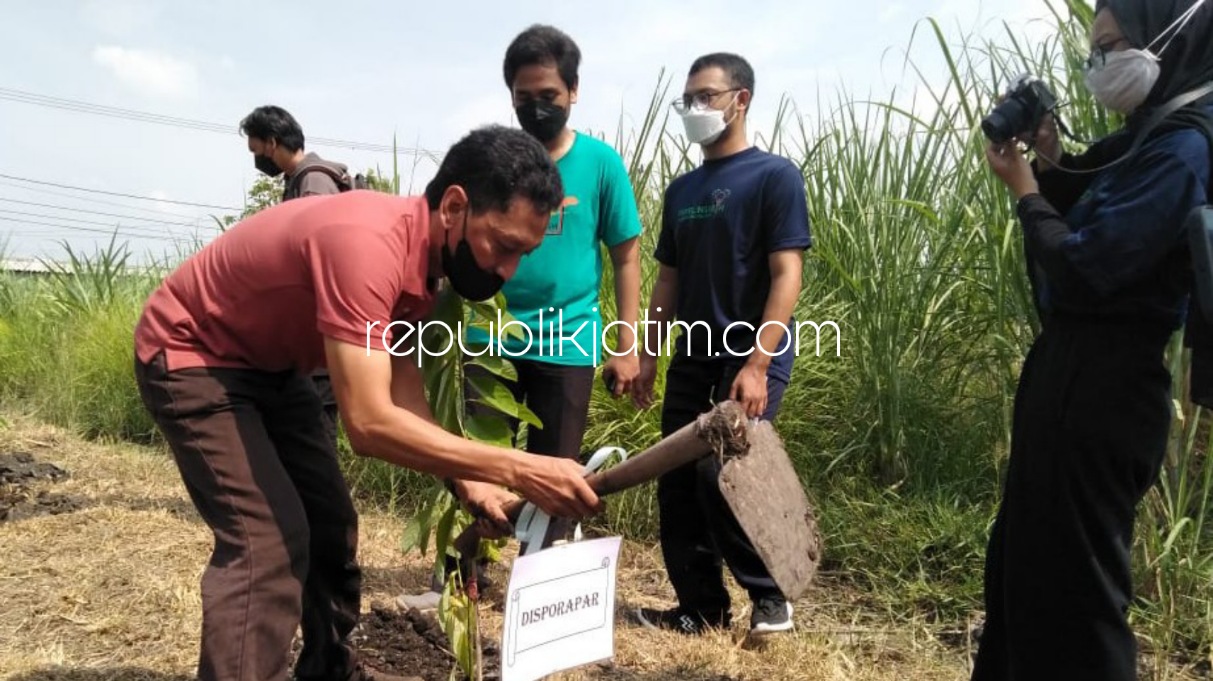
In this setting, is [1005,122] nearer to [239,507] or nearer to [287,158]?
[239,507]

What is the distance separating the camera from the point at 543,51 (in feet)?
9.50

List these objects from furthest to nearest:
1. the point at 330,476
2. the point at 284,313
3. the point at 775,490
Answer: the point at 330,476 < the point at 284,313 < the point at 775,490

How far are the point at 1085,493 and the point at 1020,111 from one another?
823 mm

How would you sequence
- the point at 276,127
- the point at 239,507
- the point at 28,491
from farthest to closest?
1. the point at 28,491
2. the point at 276,127
3. the point at 239,507

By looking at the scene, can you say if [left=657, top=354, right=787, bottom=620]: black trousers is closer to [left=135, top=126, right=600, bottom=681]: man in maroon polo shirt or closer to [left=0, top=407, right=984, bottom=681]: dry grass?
[left=0, top=407, right=984, bottom=681]: dry grass

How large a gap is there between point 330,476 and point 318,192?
5.45 ft

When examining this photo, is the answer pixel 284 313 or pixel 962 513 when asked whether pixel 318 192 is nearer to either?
pixel 284 313

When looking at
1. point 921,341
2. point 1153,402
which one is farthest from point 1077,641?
point 921,341

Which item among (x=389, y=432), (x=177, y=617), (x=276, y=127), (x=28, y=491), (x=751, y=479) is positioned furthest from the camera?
(x=28, y=491)

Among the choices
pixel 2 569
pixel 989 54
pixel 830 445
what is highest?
pixel 989 54

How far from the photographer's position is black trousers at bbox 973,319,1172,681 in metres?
1.79

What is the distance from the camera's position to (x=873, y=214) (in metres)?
4.13

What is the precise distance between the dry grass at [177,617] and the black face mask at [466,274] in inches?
46.2

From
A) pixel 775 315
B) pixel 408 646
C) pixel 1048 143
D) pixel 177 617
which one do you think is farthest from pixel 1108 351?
pixel 177 617
